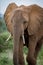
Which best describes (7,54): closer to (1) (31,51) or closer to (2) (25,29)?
(1) (31,51)

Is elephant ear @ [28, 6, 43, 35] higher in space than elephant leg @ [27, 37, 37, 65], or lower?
higher

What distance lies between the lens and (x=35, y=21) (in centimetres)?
395

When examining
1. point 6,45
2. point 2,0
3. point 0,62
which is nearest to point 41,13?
point 0,62

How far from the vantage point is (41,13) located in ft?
13.3

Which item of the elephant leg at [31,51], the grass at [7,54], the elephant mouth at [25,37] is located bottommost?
the grass at [7,54]

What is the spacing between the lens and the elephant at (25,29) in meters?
3.72

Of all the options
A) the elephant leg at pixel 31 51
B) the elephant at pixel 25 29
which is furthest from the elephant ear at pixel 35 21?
the elephant leg at pixel 31 51

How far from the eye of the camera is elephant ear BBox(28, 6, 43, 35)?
3914mm

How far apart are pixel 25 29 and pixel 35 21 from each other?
0.50 feet

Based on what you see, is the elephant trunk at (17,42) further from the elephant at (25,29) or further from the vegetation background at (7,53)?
the vegetation background at (7,53)

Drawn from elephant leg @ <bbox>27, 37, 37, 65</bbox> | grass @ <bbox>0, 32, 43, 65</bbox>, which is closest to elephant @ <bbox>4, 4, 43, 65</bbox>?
elephant leg @ <bbox>27, 37, 37, 65</bbox>

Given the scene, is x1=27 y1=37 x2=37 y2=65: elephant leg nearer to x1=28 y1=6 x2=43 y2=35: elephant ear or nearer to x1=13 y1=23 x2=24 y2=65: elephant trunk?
x1=28 y1=6 x2=43 y2=35: elephant ear

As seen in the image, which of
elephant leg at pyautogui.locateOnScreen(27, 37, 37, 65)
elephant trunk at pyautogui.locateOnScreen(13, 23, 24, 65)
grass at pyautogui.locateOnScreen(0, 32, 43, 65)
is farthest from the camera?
grass at pyautogui.locateOnScreen(0, 32, 43, 65)

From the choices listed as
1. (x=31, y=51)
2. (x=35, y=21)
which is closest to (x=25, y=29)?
(x=35, y=21)
